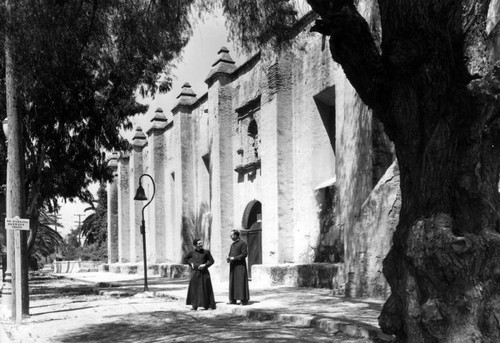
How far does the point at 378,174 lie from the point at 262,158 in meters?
7.09


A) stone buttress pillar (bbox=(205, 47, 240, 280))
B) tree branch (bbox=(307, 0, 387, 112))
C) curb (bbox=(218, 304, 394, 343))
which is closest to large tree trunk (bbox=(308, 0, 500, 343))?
tree branch (bbox=(307, 0, 387, 112))

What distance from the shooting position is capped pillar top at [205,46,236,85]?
76.5 feet

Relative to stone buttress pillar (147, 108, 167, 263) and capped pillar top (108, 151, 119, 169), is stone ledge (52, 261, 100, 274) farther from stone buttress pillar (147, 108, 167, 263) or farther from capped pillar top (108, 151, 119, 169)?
stone buttress pillar (147, 108, 167, 263)

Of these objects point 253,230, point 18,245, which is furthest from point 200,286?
point 253,230

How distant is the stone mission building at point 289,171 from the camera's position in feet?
43.4

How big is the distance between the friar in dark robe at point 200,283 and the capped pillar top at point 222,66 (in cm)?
1138

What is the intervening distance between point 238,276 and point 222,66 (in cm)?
1216

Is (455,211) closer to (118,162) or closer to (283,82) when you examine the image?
(283,82)

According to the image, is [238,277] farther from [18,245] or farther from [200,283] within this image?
[18,245]

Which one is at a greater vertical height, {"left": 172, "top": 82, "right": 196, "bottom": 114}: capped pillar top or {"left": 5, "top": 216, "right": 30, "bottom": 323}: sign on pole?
{"left": 172, "top": 82, "right": 196, "bottom": 114}: capped pillar top

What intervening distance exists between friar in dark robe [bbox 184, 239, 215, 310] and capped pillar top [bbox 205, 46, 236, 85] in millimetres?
11378

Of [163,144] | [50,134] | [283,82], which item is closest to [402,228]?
[50,134]

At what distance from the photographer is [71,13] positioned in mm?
9953

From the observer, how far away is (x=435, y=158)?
17.2ft
